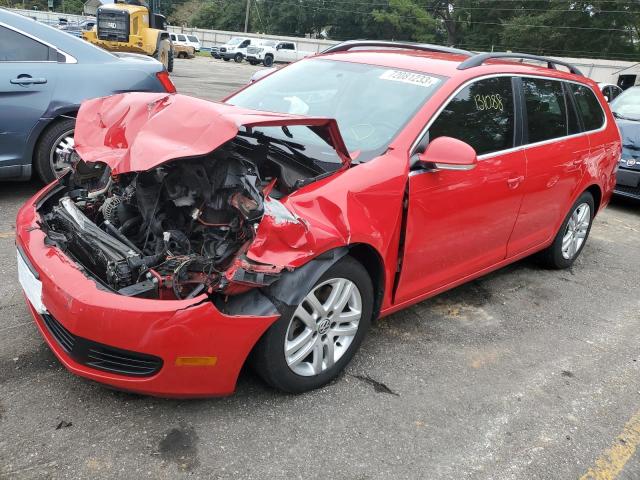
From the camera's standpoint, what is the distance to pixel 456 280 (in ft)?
11.9

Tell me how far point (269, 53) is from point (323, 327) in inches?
1663

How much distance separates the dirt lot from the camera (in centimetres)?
231

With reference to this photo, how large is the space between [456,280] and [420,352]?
0.58 m

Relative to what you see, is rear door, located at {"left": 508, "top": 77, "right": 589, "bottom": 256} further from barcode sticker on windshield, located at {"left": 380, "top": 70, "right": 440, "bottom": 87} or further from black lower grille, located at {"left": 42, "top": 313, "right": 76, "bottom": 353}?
black lower grille, located at {"left": 42, "top": 313, "right": 76, "bottom": 353}

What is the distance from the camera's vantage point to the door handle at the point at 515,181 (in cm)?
365

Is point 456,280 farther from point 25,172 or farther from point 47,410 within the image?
point 25,172

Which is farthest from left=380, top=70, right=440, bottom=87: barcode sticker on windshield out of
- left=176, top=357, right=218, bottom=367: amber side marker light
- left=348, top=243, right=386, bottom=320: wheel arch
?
left=176, top=357, right=218, bottom=367: amber side marker light

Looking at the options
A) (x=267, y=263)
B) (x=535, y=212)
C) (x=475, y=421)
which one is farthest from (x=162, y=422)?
(x=535, y=212)

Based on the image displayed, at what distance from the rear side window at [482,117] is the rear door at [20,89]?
356 centimetres

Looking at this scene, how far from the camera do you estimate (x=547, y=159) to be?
402cm

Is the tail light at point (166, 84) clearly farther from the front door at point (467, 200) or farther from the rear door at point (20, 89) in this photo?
the front door at point (467, 200)

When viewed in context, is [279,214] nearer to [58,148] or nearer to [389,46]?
[389,46]

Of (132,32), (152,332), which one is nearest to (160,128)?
(152,332)

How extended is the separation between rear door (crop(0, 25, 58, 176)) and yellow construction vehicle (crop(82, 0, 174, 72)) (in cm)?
1670
